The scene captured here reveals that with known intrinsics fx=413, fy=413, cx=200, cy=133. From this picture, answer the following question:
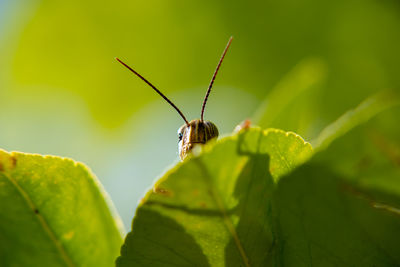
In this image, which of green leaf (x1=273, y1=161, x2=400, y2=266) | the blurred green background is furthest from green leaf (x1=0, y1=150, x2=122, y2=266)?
the blurred green background

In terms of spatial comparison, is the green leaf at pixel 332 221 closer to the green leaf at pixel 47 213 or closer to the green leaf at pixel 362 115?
the green leaf at pixel 362 115

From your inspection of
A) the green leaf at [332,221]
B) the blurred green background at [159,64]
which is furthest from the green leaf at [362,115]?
the blurred green background at [159,64]

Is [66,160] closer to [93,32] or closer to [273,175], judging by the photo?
[273,175]

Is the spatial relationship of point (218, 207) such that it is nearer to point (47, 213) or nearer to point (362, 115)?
point (362, 115)

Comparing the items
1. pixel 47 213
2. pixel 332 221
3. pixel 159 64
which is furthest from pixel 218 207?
pixel 159 64

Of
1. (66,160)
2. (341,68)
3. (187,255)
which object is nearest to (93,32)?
(341,68)

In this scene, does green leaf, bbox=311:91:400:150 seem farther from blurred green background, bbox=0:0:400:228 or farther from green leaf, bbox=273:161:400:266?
blurred green background, bbox=0:0:400:228
